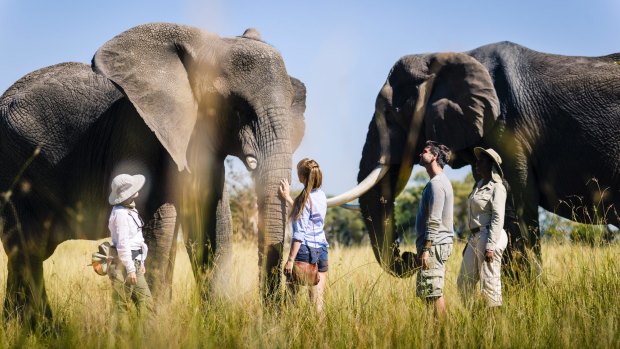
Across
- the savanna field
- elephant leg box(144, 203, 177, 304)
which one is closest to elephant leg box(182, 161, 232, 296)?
elephant leg box(144, 203, 177, 304)

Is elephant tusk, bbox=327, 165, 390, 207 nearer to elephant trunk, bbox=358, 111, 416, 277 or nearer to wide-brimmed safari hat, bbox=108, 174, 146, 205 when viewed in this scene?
elephant trunk, bbox=358, 111, 416, 277

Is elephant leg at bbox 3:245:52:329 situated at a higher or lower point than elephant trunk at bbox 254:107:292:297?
lower

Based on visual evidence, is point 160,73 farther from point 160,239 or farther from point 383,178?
point 383,178

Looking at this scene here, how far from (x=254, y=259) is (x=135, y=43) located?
4.15 m

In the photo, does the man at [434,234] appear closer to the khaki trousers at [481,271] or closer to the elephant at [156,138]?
the khaki trousers at [481,271]

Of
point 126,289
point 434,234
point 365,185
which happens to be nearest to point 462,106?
point 365,185

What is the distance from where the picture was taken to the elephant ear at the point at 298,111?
8.41 metres

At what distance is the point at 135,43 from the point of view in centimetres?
775

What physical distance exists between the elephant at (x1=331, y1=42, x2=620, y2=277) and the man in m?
2.87

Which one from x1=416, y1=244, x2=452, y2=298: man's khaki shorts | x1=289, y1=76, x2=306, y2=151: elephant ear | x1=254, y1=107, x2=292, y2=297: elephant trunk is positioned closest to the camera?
x1=416, y1=244, x2=452, y2=298: man's khaki shorts

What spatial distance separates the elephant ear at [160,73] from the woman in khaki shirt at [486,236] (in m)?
2.56

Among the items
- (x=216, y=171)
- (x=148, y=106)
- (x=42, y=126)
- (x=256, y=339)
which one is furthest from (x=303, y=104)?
(x=256, y=339)

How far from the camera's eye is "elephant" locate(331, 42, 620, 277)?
9.70m

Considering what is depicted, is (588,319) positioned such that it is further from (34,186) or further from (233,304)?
(34,186)
